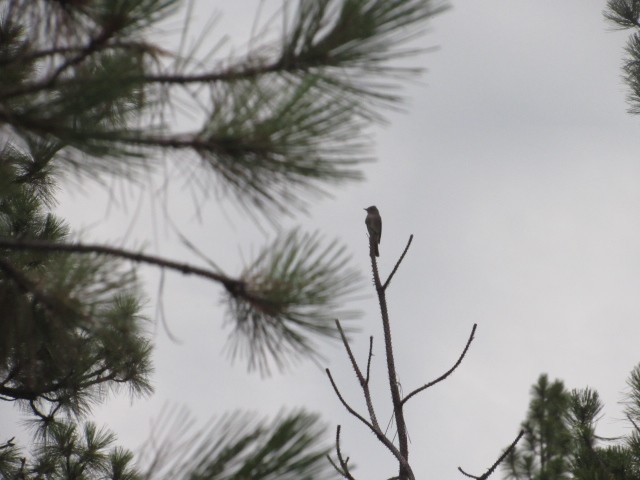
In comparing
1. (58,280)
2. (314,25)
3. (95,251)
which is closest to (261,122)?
(314,25)

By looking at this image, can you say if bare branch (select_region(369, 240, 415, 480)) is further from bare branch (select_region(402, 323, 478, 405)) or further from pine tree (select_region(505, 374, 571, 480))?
pine tree (select_region(505, 374, 571, 480))

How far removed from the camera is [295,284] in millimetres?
1835

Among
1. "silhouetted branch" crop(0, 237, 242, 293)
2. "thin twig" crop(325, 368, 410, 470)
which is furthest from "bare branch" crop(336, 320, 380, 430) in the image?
"silhouetted branch" crop(0, 237, 242, 293)

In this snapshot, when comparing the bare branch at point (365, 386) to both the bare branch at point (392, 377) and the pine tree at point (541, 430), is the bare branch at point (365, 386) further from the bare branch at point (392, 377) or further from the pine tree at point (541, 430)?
the pine tree at point (541, 430)

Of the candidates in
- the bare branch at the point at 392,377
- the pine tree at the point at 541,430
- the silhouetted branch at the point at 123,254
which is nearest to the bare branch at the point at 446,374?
the bare branch at the point at 392,377

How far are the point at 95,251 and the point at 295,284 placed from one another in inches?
20.6

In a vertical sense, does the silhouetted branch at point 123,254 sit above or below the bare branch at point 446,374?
below

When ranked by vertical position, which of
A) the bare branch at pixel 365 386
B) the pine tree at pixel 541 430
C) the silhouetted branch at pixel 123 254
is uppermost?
the pine tree at pixel 541 430

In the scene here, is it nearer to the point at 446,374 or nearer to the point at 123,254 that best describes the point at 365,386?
the point at 446,374

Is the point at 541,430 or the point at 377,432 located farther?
the point at 541,430

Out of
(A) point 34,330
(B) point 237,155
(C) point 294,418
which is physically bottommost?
(C) point 294,418

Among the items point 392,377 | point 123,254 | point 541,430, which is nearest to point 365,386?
point 392,377

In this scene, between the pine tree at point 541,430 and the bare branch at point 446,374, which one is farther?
the pine tree at point 541,430

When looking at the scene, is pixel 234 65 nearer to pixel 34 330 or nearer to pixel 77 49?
pixel 77 49
